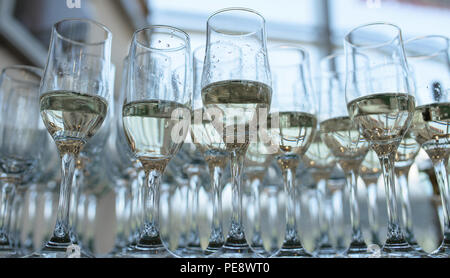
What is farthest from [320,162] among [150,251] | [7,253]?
[7,253]

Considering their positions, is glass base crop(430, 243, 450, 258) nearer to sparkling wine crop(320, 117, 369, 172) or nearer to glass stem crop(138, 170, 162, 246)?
sparkling wine crop(320, 117, 369, 172)

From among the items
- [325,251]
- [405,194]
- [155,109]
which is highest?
[155,109]

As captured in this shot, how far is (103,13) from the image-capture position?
240cm

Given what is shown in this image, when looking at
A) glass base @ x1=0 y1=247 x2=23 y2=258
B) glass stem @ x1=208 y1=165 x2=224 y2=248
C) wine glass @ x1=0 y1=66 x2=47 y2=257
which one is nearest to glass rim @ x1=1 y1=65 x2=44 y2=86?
wine glass @ x1=0 y1=66 x2=47 y2=257

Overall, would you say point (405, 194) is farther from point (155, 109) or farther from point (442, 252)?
point (155, 109)

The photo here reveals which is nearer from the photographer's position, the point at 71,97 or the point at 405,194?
the point at 71,97

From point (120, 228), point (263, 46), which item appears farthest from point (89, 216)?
point (263, 46)

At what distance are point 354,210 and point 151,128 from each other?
360mm

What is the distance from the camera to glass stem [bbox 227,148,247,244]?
469mm

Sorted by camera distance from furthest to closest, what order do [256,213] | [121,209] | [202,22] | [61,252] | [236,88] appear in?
[202,22], [121,209], [256,213], [236,88], [61,252]

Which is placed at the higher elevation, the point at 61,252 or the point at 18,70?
the point at 18,70

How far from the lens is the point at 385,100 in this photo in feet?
1.70

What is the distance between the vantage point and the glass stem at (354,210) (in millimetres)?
576

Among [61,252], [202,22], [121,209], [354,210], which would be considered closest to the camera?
[61,252]
